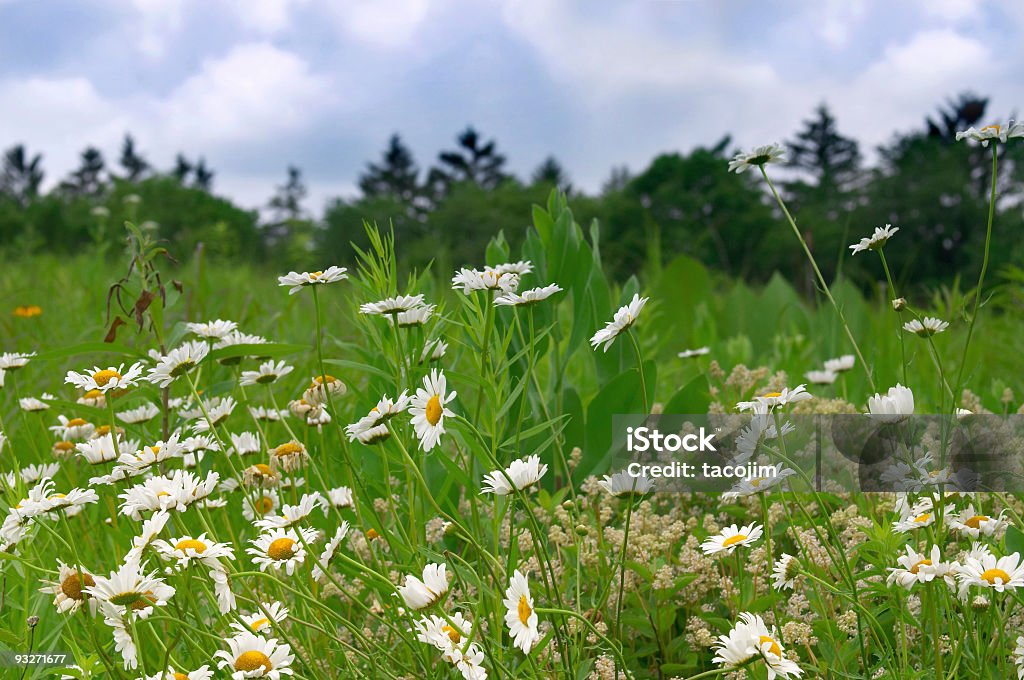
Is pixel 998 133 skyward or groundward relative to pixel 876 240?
skyward

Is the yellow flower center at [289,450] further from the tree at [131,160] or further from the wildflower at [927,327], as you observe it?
the tree at [131,160]

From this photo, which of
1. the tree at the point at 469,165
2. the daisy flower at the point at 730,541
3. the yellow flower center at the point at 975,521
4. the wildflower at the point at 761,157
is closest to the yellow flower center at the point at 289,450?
the daisy flower at the point at 730,541

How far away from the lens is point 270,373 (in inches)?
62.8

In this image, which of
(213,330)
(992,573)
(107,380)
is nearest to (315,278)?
(213,330)

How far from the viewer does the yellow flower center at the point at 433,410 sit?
1103mm

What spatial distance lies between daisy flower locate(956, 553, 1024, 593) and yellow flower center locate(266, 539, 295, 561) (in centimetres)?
83

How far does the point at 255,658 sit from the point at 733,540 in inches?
24.8

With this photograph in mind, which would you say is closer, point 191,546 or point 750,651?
point 750,651

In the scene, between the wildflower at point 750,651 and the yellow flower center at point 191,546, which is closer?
the wildflower at point 750,651

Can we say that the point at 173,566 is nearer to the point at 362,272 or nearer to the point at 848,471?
the point at 362,272

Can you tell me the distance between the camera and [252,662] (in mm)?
1052

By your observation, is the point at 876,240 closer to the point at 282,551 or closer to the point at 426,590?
the point at 426,590

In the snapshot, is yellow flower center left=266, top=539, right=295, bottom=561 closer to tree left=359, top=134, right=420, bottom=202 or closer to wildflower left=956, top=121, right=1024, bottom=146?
wildflower left=956, top=121, right=1024, bottom=146

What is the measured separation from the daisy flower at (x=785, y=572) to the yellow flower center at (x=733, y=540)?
3.7 inches
